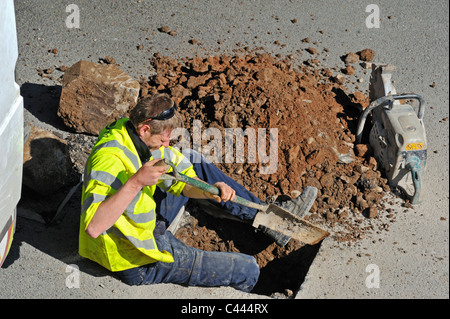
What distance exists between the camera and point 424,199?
4.77m

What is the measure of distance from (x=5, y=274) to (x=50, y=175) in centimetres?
81

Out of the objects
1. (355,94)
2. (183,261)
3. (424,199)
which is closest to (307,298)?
(183,261)

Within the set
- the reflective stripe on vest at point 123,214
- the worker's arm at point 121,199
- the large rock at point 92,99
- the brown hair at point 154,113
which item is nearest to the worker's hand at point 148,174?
the worker's arm at point 121,199

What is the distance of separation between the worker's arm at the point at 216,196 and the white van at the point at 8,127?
111 cm

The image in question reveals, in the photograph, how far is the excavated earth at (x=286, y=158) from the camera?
454 cm

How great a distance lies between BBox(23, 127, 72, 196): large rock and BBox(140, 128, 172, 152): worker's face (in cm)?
109

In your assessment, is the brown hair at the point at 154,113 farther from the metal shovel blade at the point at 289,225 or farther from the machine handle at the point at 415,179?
the machine handle at the point at 415,179

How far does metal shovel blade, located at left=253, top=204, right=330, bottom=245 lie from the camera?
4305 mm

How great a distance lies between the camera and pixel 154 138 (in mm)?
3617

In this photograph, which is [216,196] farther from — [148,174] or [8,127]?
[8,127]

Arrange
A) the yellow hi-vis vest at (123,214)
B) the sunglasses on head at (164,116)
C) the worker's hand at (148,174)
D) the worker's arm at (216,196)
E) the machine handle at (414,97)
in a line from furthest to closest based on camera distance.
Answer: the machine handle at (414,97) → the worker's arm at (216,196) → the sunglasses on head at (164,116) → the yellow hi-vis vest at (123,214) → the worker's hand at (148,174)

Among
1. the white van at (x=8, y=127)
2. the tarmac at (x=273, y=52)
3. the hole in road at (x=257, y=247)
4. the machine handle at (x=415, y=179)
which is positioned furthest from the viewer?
the machine handle at (x=415, y=179)

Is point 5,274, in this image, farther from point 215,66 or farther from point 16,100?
point 215,66

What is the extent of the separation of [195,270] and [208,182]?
0.66m
